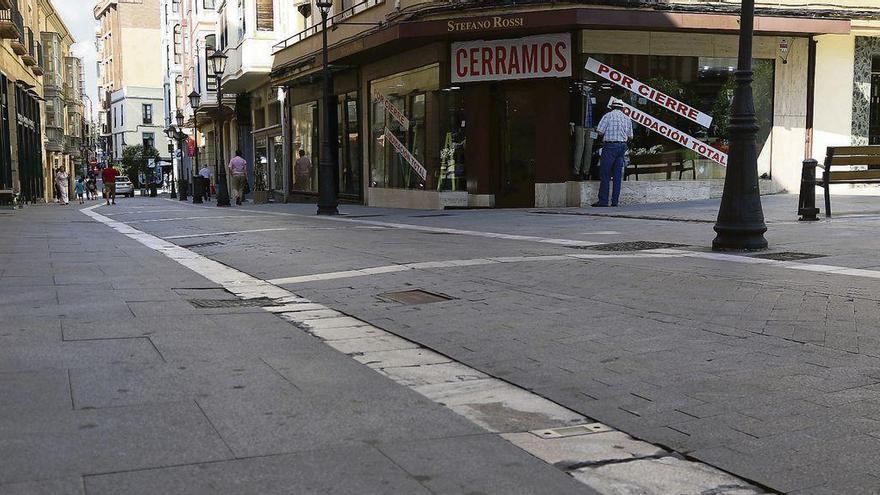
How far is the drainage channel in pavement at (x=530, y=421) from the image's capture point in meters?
2.78

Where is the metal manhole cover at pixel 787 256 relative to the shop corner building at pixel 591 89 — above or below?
below

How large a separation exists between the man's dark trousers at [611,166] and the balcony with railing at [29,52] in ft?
109

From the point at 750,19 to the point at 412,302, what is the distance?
5088mm

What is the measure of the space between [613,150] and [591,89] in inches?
59.5

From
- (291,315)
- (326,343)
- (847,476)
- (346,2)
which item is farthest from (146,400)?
(346,2)

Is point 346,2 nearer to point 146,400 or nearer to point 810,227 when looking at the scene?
point 810,227

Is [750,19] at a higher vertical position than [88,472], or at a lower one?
higher

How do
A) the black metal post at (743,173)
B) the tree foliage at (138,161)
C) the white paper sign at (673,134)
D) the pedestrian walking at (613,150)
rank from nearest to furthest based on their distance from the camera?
the black metal post at (743,173) < the pedestrian walking at (613,150) < the white paper sign at (673,134) < the tree foliage at (138,161)

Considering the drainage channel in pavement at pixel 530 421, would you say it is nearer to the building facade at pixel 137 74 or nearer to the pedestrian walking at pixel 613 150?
the pedestrian walking at pixel 613 150

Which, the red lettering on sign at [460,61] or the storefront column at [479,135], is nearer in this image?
the red lettering on sign at [460,61]

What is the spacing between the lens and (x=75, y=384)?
379 cm

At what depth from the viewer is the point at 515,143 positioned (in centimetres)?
1894

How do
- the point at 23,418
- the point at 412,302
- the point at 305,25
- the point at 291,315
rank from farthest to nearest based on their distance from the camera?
the point at 305,25 → the point at 412,302 → the point at 291,315 → the point at 23,418

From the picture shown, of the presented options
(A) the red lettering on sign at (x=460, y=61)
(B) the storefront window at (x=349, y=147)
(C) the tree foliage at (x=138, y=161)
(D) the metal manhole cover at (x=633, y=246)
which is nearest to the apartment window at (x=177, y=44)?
(C) the tree foliage at (x=138, y=161)
